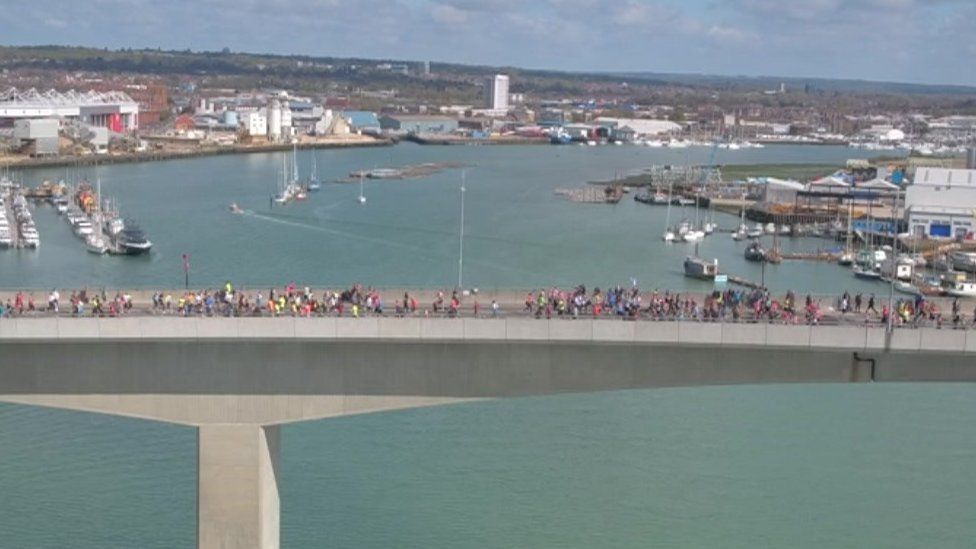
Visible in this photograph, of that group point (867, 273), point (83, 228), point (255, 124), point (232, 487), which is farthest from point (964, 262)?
point (255, 124)

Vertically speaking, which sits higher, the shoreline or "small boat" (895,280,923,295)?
the shoreline

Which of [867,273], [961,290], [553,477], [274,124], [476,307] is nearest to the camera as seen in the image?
[476,307]

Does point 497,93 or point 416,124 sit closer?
point 416,124

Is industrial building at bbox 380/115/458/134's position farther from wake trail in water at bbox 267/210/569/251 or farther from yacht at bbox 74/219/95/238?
yacht at bbox 74/219/95/238

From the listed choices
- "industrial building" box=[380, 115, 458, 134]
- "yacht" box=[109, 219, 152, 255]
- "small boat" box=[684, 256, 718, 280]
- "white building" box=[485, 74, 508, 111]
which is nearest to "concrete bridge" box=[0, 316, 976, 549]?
"small boat" box=[684, 256, 718, 280]

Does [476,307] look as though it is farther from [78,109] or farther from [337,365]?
[78,109]

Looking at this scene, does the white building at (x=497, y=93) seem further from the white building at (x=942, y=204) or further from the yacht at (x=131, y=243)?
the yacht at (x=131, y=243)

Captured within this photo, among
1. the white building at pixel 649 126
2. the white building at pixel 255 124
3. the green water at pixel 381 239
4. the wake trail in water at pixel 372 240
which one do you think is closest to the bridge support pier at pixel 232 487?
the green water at pixel 381 239
